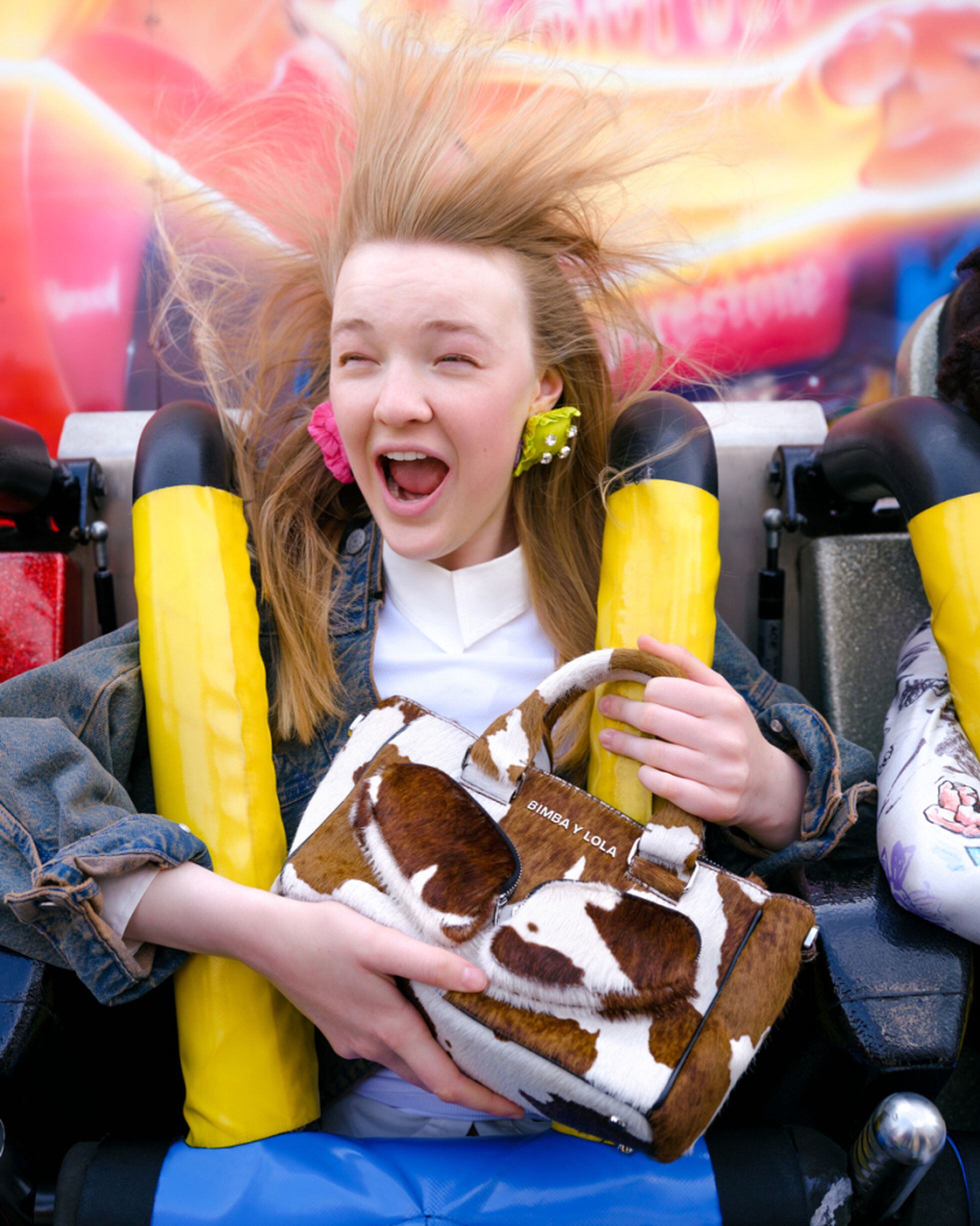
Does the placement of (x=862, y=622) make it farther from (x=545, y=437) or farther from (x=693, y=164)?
(x=693, y=164)

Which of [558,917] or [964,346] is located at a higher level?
[964,346]

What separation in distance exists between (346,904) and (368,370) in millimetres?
491

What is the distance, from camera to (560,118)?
0.90m

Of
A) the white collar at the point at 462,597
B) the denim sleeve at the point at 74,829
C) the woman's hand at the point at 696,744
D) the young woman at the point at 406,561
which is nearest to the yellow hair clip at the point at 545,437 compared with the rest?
the young woman at the point at 406,561

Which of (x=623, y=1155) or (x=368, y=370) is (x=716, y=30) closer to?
(x=368, y=370)

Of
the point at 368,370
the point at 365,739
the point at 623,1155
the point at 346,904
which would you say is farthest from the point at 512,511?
the point at 623,1155

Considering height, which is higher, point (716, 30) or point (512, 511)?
point (716, 30)

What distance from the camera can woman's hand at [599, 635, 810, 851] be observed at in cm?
76

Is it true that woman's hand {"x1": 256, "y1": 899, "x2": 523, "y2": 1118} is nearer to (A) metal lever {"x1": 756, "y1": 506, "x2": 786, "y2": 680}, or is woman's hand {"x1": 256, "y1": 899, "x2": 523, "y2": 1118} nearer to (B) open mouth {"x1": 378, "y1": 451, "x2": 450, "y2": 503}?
(B) open mouth {"x1": 378, "y1": 451, "x2": 450, "y2": 503}

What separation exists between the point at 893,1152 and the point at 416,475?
2.26ft

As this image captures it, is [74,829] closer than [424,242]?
Yes

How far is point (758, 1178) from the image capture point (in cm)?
69

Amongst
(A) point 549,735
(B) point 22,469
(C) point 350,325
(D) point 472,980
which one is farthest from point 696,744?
(B) point 22,469

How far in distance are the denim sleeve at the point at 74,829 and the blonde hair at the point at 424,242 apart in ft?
0.58
